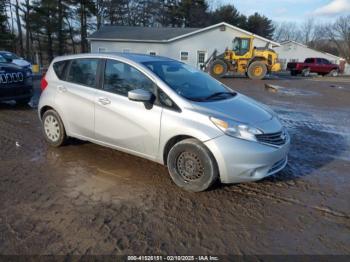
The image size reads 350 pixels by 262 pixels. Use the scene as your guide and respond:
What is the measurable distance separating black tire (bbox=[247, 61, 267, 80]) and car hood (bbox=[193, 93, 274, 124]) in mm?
19417

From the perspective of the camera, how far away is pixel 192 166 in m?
3.74

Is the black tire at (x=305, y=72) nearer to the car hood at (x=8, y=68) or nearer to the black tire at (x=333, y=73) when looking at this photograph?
the black tire at (x=333, y=73)

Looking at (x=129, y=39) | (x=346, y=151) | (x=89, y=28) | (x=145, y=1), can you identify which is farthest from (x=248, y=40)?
(x=145, y=1)

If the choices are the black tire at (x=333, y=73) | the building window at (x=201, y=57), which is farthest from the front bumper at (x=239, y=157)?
the black tire at (x=333, y=73)

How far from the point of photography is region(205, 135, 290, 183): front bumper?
350cm

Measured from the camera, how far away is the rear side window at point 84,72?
4.68 m

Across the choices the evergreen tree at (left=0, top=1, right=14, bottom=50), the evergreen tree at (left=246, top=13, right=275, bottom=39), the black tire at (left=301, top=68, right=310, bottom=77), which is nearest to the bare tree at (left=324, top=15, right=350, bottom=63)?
the evergreen tree at (left=246, top=13, right=275, bottom=39)

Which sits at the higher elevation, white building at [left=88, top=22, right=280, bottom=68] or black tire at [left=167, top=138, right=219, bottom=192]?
white building at [left=88, top=22, right=280, bottom=68]

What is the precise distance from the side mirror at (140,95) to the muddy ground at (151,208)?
1069mm

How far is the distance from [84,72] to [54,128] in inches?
44.6

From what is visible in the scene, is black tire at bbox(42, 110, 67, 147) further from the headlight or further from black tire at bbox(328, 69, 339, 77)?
black tire at bbox(328, 69, 339, 77)

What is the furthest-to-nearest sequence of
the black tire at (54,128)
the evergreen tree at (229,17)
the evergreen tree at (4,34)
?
1. the evergreen tree at (229,17)
2. the evergreen tree at (4,34)
3. the black tire at (54,128)

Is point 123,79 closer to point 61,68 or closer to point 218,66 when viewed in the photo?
point 61,68

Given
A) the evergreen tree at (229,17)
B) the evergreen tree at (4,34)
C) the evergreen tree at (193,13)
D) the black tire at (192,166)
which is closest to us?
the black tire at (192,166)
